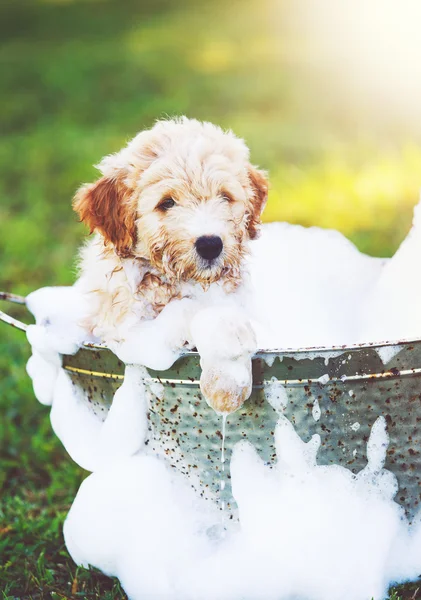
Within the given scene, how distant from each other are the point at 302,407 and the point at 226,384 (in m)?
0.26

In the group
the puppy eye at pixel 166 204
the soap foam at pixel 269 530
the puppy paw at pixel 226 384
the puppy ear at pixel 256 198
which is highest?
the puppy ear at pixel 256 198

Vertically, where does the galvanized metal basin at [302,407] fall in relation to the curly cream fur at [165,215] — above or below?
below

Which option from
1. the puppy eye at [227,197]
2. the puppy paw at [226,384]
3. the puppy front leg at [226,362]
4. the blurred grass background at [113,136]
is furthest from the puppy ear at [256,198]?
the blurred grass background at [113,136]

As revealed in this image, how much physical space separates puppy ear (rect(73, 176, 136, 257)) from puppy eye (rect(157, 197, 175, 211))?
0.31 feet

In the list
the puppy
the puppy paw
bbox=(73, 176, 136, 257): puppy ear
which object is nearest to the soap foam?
the puppy paw

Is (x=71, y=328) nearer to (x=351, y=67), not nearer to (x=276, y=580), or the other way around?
(x=276, y=580)

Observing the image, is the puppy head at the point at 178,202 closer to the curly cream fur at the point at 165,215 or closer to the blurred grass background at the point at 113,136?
the curly cream fur at the point at 165,215

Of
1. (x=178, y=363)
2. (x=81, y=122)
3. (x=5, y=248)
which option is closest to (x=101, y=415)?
(x=178, y=363)

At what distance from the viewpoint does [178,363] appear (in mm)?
2230

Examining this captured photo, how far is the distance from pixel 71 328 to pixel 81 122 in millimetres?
7568

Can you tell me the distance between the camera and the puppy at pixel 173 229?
2.30m

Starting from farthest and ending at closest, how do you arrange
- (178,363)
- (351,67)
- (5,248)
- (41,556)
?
1. (351,67)
2. (5,248)
3. (41,556)
4. (178,363)

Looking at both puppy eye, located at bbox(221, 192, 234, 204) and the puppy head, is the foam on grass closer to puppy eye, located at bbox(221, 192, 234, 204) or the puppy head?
the puppy head

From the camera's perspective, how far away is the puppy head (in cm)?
231
